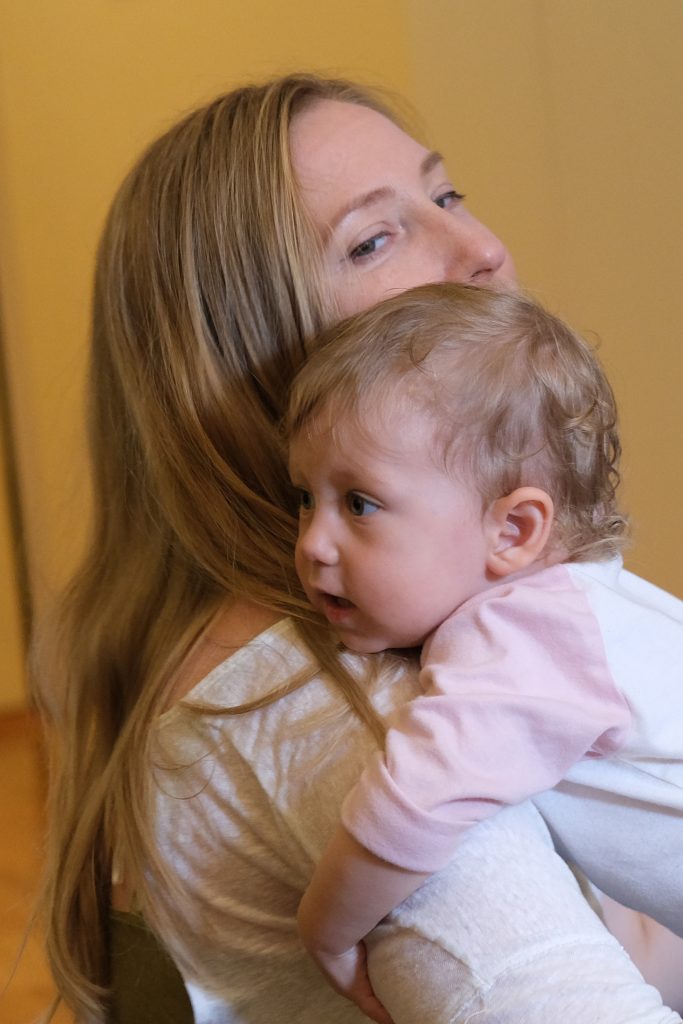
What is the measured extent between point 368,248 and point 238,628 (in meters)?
0.36

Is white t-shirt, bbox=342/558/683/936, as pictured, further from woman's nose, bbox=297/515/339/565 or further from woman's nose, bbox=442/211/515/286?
woman's nose, bbox=442/211/515/286

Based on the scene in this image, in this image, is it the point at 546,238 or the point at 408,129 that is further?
the point at 546,238

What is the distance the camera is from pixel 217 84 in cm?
258

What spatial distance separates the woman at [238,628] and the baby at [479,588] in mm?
45

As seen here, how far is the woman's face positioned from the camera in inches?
39.7

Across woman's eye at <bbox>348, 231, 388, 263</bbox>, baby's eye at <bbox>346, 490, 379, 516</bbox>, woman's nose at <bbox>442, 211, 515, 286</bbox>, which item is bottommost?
baby's eye at <bbox>346, 490, 379, 516</bbox>

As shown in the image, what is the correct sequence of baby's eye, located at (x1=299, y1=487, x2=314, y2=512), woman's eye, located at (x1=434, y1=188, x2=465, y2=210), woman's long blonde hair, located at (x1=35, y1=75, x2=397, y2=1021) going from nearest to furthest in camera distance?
baby's eye, located at (x1=299, y1=487, x2=314, y2=512), woman's long blonde hair, located at (x1=35, y1=75, x2=397, y2=1021), woman's eye, located at (x1=434, y1=188, x2=465, y2=210)

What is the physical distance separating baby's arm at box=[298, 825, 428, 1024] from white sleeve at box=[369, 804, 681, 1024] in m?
0.02

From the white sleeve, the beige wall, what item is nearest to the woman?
the white sleeve

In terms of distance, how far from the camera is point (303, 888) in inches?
34.0

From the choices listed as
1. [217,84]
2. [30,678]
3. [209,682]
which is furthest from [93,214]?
[209,682]

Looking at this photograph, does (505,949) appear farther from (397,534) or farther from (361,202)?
(361,202)

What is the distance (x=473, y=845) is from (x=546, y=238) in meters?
1.56

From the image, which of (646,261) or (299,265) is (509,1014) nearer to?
(299,265)
